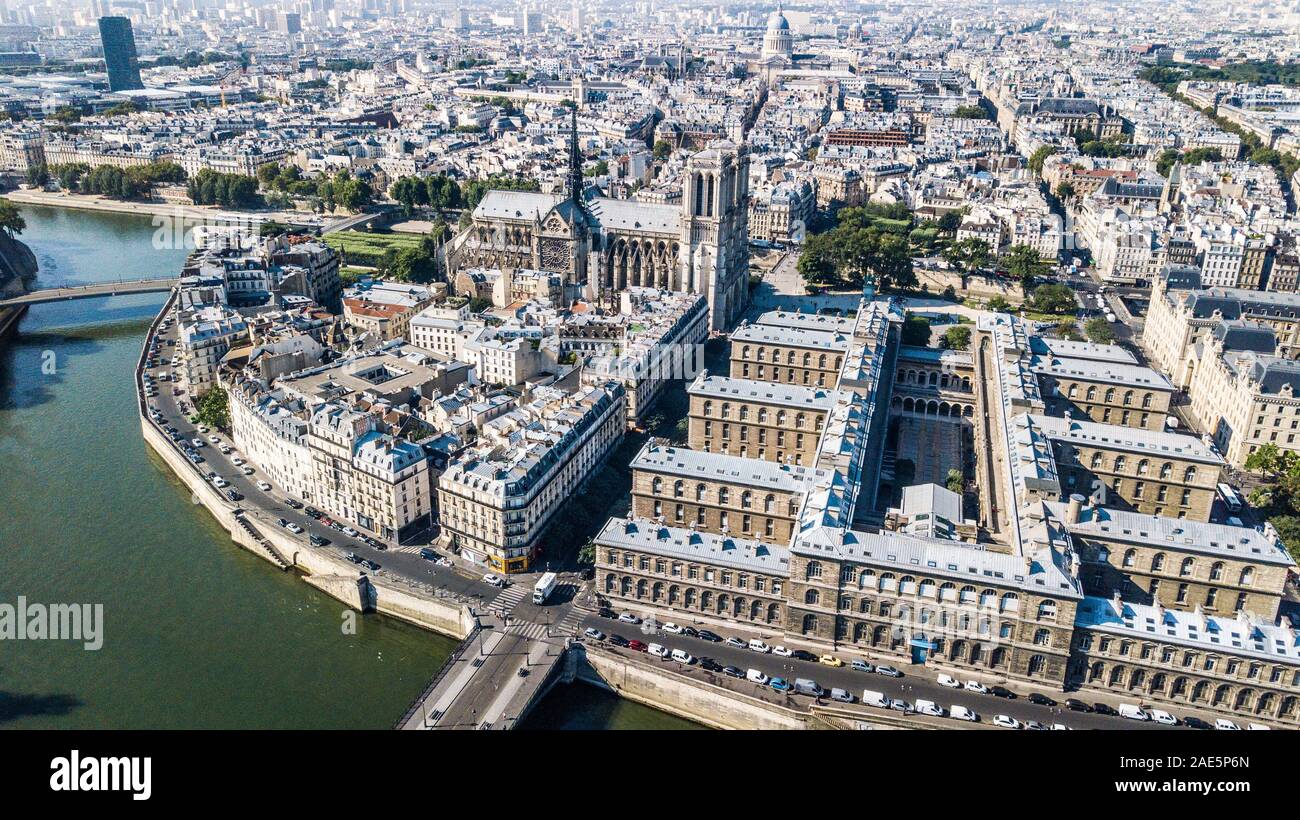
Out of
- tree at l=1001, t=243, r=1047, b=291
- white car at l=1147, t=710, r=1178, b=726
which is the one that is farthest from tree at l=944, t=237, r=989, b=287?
white car at l=1147, t=710, r=1178, b=726

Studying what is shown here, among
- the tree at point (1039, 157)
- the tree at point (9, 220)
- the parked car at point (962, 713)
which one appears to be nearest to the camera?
the parked car at point (962, 713)

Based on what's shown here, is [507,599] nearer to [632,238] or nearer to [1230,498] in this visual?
[1230,498]

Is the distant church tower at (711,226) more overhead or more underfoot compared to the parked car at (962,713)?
more overhead

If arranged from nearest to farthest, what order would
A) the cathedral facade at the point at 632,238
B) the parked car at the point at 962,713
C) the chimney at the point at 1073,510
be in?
1. the parked car at the point at 962,713
2. the chimney at the point at 1073,510
3. the cathedral facade at the point at 632,238

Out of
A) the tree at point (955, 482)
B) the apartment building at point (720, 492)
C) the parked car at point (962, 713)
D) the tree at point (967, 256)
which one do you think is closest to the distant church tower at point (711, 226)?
the tree at point (967, 256)

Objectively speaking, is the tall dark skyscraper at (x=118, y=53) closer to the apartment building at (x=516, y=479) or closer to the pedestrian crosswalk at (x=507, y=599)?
the apartment building at (x=516, y=479)

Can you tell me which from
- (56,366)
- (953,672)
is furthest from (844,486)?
(56,366)
